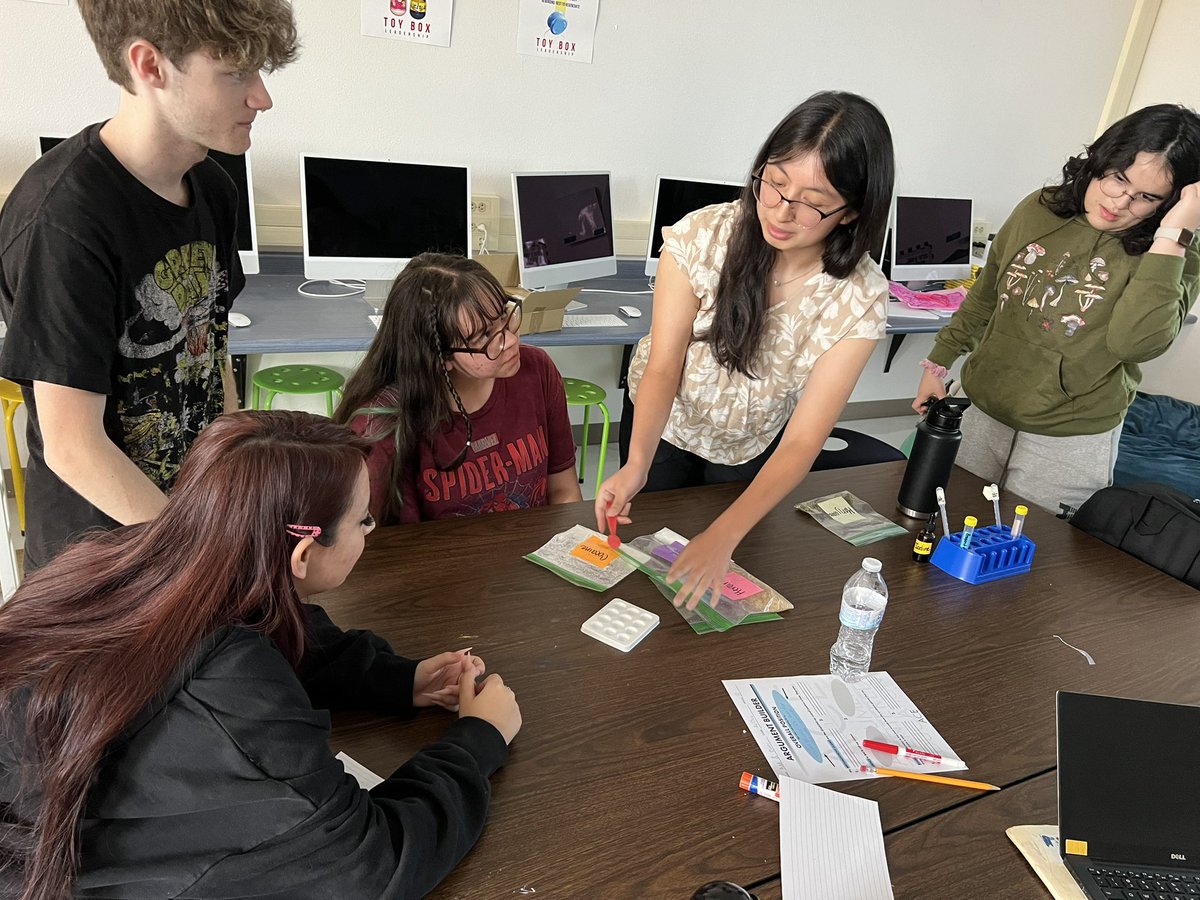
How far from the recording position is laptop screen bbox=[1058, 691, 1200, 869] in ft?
3.08

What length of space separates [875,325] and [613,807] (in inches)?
38.0

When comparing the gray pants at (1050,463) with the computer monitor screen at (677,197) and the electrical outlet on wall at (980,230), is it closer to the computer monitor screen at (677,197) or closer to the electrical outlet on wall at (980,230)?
the computer monitor screen at (677,197)

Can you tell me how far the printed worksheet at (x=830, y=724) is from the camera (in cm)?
105

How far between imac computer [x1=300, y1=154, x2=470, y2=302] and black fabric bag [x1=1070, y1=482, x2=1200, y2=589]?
1916 millimetres

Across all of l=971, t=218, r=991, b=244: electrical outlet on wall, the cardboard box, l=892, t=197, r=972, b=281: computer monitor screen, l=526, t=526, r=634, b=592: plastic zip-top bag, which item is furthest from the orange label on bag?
l=971, t=218, r=991, b=244: electrical outlet on wall

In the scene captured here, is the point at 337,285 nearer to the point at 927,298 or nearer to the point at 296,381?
the point at 296,381

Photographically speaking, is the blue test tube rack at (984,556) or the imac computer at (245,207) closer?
the blue test tube rack at (984,556)

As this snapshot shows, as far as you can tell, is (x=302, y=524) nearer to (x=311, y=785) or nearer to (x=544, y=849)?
(x=311, y=785)

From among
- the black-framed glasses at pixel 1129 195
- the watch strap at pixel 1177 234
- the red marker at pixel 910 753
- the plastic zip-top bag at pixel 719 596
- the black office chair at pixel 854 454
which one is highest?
the black-framed glasses at pixel 1129 195

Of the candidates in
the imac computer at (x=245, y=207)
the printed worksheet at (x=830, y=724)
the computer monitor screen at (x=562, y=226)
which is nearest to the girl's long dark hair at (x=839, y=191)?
the printed worksheet at (x=830, y=724)

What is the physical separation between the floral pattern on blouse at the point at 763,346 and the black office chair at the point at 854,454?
19.1 inches

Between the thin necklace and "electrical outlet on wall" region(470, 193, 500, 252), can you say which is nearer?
the thin necklace

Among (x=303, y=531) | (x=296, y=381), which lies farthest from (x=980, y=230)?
(x=303, y=531)

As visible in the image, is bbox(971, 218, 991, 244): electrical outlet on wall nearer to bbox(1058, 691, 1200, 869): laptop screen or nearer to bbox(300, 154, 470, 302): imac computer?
bbox(300, 154, 470, 302): imac computer
